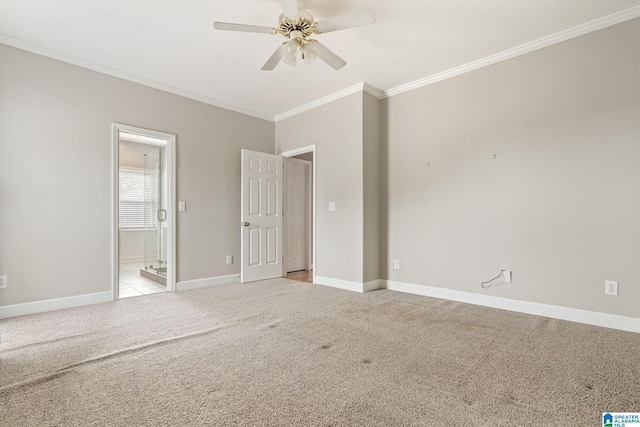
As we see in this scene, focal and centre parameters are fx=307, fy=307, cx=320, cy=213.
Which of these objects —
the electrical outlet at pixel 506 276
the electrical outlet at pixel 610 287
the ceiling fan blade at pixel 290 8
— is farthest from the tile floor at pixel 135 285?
the electrical outlet at pixel 610 287

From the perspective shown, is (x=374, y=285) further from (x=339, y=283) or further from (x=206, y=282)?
(x=206, y=282)

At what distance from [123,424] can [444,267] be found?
11.3 feet

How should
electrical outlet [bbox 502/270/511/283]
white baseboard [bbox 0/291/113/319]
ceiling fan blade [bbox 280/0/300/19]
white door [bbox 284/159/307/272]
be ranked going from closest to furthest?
ceiling fan blade [bbox 280/0/300/19]
white baseboard [bbox 0/291/113/319]
electrical outlet [bbox 502/270/511/283]
white door [bbox 284/159/307/272]

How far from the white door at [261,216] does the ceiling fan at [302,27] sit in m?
2.06

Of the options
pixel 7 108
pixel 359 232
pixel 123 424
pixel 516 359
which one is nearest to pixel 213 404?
pixel 123 424

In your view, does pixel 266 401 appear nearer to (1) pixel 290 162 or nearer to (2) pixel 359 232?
(2) pixel 359 232

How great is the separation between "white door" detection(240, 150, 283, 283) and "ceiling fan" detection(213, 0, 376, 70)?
81.2 inches

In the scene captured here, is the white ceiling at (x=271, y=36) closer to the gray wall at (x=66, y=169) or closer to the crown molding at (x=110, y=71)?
the crown molding at (x=110, y=71)

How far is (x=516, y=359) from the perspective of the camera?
2.12 m

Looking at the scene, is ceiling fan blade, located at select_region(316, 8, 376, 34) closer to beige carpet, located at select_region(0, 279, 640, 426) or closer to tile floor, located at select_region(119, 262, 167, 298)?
beige carpet, located at select_region(0, 279, 640, 426)

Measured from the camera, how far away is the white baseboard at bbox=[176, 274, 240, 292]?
4.25 metres

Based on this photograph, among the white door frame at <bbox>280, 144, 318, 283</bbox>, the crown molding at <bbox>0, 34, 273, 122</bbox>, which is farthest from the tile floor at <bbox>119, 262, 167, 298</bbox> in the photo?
the crown molding at <bbox>0, 34, 273, 122</bbox>

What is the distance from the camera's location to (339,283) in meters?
4.41

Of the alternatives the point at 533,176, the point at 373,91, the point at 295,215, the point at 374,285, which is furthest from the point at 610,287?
the point at 295,215
